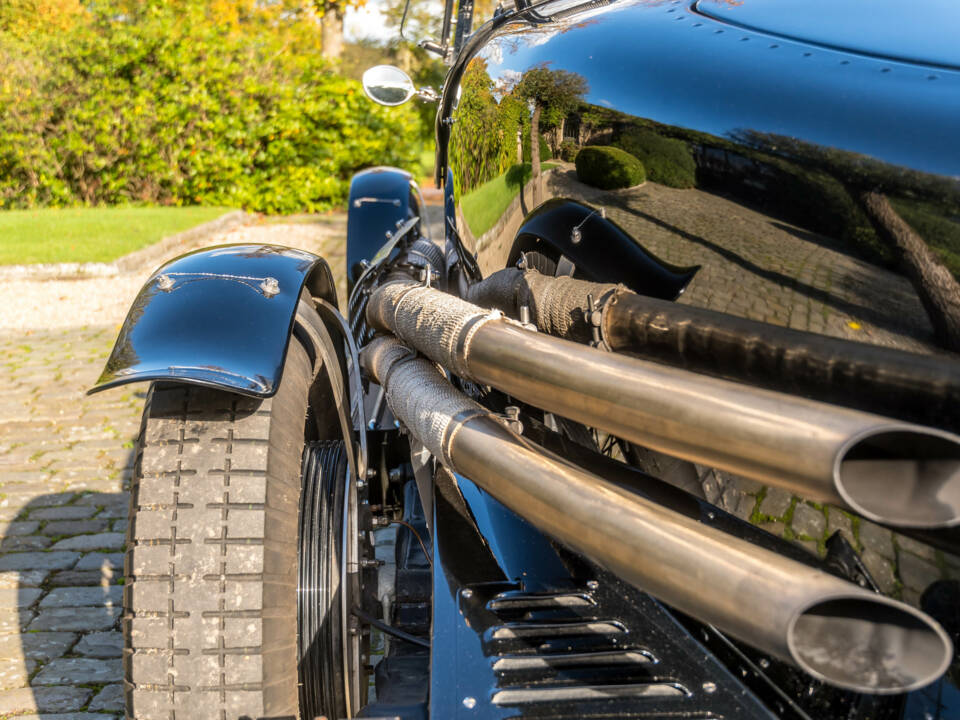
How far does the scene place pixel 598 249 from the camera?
1814 millimetres

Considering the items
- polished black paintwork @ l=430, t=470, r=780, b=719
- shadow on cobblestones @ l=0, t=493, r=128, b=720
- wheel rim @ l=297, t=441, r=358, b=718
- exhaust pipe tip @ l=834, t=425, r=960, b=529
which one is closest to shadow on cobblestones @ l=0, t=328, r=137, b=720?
shadow on cobblestones @ l=0, t=493, r=128, b=720

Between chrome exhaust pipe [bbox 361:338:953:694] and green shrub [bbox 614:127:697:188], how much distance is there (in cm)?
52

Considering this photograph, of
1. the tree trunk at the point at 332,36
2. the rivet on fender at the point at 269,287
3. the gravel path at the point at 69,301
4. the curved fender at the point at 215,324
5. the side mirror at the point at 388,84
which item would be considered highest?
the side mirror at the point at 388,84

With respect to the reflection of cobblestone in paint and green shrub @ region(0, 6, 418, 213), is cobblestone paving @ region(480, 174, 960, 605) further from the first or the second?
green shrub @ region(0, 6, 418, 213)

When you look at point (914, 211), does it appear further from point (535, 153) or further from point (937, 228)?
point (535, 153)

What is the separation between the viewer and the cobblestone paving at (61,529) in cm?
299

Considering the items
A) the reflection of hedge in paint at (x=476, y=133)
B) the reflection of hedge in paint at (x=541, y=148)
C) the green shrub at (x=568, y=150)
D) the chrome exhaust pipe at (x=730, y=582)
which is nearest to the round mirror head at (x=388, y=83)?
the reflection of hedge in paint at (x=476, y=133)

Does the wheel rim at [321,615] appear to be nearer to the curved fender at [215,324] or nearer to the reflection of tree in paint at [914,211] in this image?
the curved fender at [215,324]

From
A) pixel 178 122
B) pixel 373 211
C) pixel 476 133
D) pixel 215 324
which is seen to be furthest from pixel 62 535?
pixel 178 122

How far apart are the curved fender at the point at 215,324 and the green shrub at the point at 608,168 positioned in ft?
2.41

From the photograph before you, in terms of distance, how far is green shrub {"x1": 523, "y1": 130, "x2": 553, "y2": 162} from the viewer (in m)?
1.92

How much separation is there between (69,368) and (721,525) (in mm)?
6037

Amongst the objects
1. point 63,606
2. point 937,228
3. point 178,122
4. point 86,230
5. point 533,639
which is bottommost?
point 86,230

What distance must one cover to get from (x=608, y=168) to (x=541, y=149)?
0.24m
